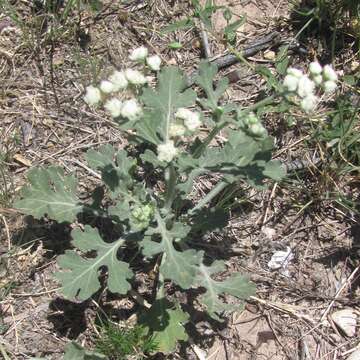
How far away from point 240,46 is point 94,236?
1880 millimetres

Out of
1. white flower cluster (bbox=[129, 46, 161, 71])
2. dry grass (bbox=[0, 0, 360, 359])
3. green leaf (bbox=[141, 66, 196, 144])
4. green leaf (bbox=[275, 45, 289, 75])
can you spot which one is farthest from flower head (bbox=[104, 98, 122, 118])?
green leaf (bbox=[275, 45, 289, 75])

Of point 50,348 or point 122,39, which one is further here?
point 122,39

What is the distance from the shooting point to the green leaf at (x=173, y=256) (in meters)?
2.98

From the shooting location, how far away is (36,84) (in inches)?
162

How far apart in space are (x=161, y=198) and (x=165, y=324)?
762mm

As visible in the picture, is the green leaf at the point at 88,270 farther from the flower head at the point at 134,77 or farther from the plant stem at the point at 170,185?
the flower head at the point at 134,77

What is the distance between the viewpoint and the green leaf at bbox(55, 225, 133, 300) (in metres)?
3.12

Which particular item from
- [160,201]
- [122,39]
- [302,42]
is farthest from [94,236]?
[302,42]

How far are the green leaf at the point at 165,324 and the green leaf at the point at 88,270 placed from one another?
0.37m

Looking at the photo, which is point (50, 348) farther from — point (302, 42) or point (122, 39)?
point (302, 42)

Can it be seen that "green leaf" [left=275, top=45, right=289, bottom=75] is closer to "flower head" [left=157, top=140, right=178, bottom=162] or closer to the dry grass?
the dry grass

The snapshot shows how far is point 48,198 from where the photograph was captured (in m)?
3.50

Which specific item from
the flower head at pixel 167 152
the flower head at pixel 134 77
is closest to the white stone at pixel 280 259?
the flower head at pixel 167 152

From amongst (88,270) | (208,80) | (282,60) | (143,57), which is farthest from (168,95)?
(282,60)
